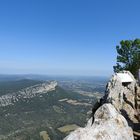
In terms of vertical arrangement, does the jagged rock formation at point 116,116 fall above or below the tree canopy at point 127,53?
below

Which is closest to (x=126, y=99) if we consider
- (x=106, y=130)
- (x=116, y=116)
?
(x=116, y=116)

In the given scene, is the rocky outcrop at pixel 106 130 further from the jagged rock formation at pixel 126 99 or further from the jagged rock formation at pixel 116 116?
the jagged rock formation at pixel 126 99

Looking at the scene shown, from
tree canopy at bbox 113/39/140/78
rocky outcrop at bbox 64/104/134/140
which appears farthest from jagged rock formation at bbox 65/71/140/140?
tree canopy at bbox 113/39/140/78

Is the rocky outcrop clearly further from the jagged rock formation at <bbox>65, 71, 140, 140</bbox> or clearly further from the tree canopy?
the tree canopy

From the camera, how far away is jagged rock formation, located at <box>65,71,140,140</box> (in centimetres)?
2802

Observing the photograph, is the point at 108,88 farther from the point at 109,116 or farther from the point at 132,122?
the point at 109,116

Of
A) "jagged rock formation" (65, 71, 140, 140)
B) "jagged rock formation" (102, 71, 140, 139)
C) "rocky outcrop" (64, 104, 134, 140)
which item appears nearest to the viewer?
"rocky outcrop" (64, 104, 134, 140)

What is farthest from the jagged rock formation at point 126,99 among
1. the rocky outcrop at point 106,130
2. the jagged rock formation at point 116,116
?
the rocky outcrop at point 106,130

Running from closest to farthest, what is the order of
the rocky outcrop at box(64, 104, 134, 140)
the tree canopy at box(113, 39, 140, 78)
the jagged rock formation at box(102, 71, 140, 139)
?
1. the rocky outcrop at box(64, 104, 134, 140)
2. the jagged rock formation at box(102, 71, 140, 139)
3. the tree canopy at box(113, 39, 140, 78)

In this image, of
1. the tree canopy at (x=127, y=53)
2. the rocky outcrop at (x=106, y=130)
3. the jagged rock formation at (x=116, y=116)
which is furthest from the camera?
the tree canopy at (x=127, y=53)

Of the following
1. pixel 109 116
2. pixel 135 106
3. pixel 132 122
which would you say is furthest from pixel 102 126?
pixel 135 106

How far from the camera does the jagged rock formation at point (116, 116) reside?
28016 mm

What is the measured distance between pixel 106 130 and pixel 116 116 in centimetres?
526

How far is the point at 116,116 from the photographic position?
111 feet
